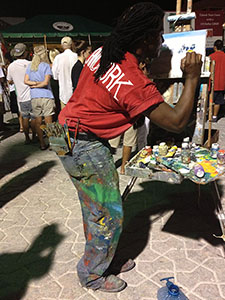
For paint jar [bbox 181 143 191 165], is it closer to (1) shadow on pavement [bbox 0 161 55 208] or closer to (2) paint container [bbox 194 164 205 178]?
(2) paint container [bbox 194 164 205 178]

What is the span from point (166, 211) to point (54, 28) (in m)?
9.00

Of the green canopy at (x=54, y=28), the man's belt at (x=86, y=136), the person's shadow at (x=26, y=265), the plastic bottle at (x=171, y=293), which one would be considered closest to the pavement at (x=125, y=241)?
the person's shadow at (x=26, y=265)

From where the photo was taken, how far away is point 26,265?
2.66 metres

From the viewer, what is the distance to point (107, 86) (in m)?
Result: 1.66

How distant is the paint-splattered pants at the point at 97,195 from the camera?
77.3 inches

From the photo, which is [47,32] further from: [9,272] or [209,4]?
[9,272]

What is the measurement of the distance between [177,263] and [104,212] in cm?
108

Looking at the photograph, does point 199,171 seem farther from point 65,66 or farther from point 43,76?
point 65,66

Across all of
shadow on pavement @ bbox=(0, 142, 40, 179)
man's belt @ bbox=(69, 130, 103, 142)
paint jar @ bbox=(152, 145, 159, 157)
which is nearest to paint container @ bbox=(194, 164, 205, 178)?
paint jar @ bbox=(152, 145, 159, 157)

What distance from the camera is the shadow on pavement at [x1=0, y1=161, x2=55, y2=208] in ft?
13.2

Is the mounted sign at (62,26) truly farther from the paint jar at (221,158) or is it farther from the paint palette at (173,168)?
the paint jar at (221,158)

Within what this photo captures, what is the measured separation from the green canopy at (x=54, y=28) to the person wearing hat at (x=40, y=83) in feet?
16.2

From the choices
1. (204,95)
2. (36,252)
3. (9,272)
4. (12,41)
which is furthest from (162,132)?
(12,41)

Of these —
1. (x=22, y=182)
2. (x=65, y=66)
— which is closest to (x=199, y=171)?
(x=22, y=182)
